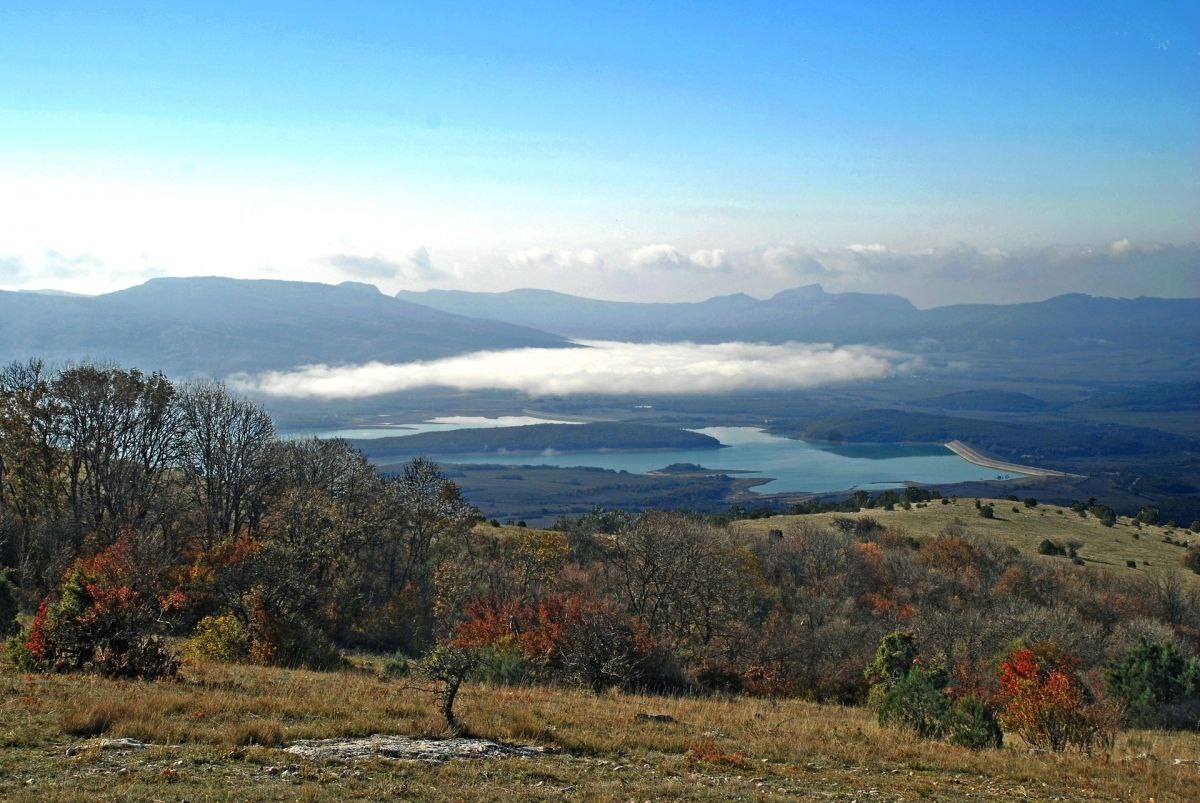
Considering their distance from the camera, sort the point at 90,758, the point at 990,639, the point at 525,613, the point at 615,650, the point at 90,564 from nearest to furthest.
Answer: the point at 90,758, the point at 615,650, the point at 90,564, the point at 525,613, the point at 990,639

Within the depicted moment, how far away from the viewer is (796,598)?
52.9m

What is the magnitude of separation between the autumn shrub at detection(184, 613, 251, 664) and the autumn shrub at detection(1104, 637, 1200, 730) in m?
30.0

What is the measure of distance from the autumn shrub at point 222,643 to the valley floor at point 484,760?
7.16 metres

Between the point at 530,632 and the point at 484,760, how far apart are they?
17.9 metres

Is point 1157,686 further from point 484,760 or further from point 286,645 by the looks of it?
point 286,645

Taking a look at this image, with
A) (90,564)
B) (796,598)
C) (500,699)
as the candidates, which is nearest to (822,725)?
(500,699)

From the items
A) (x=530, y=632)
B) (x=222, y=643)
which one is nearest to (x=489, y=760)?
(x=222, y=643)

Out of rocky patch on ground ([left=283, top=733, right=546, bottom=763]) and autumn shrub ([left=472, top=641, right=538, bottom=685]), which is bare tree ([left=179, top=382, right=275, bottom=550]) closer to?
autumn shrub ([left=472, top=641, right=538, bottom=685])

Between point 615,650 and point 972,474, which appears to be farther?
point 972,474

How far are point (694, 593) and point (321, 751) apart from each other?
3142cm

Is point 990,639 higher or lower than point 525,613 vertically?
lower

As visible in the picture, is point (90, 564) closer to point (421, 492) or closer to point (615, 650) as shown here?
point (615, 650)

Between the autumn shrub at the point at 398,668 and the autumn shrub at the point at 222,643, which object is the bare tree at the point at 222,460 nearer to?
the autumn shrub at the point at 222,643

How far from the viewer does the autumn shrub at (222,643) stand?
2620 centimetres
